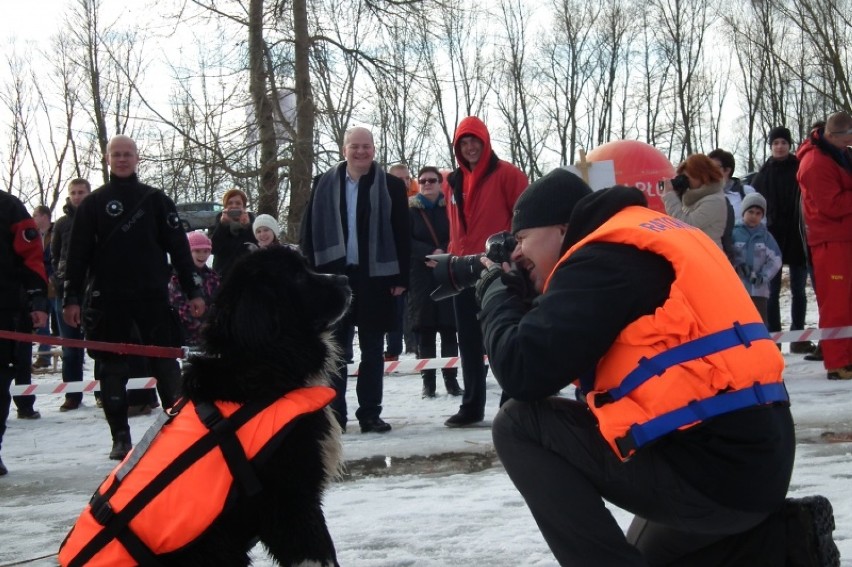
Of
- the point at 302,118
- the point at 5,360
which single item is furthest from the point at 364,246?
the point at 302,118

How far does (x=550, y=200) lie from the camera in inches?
104

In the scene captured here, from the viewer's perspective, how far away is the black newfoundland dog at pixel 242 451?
2584mm

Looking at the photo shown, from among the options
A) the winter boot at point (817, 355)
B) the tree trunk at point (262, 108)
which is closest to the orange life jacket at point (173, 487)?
the winter boot at point (817, 355)

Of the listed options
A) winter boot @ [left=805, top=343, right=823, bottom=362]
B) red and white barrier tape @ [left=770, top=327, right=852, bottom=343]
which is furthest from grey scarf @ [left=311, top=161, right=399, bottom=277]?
winter boot @ [left=805, top=343, right=823, bottom=362]

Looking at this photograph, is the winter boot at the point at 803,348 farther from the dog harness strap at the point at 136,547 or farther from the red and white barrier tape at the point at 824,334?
the dog harness strap at the point at 136,547

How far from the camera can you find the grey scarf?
6.00m

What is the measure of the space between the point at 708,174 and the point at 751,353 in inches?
192

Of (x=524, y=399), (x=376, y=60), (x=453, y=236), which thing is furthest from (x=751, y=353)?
(x=376, y=60)

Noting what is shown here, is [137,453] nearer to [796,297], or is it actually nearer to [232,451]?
[232,451]

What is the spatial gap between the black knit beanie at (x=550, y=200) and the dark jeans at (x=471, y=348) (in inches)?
130

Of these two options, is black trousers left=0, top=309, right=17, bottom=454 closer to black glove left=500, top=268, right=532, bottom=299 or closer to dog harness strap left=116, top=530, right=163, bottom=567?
dog harness strap left=116, top=530, right=163, bottom=567

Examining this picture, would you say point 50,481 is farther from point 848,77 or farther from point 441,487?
point 848,77

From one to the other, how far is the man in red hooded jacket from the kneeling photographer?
3.41m

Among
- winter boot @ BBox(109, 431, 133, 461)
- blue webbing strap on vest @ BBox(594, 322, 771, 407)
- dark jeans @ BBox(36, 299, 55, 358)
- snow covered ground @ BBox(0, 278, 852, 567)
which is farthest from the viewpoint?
dark jeans @ BBox(36, 299, 55, 358)
